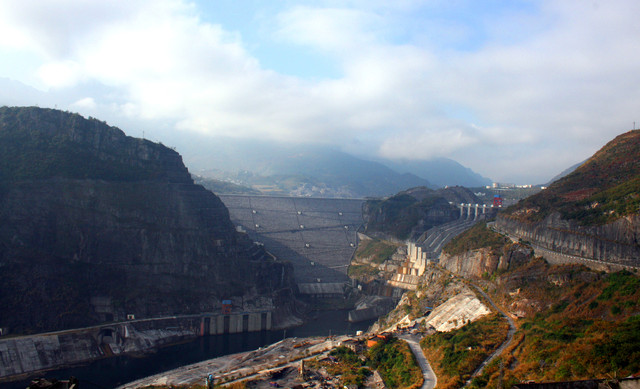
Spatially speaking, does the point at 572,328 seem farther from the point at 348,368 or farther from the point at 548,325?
the point at 348,368

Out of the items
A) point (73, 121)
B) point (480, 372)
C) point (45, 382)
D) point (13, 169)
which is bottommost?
point (480, 372)

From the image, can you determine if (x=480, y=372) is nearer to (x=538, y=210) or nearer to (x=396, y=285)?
(x=538, y=210)

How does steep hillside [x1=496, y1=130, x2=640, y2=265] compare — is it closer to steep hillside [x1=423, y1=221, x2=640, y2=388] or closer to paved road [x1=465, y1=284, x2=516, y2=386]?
steep hillside [x1=423, y1=221, x2=640, y2=388]

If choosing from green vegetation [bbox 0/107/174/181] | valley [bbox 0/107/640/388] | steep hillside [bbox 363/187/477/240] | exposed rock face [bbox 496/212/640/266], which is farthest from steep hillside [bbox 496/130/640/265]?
green vegetation [bbox 0/107/174/181]

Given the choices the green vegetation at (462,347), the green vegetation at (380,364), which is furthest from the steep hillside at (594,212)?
the green vegetation at (380,364)

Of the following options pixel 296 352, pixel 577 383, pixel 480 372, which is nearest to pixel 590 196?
pixel 480 372

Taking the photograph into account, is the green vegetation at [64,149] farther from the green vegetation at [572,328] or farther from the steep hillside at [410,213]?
the green vegetation at [572,328]
